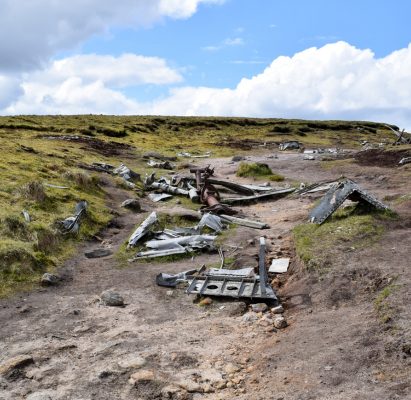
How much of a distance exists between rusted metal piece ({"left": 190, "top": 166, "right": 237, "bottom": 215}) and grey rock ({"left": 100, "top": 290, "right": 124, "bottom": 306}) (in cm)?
642

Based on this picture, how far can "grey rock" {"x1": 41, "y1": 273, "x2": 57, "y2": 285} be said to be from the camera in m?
7.09

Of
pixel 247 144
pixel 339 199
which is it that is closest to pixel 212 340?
pixel 339 199

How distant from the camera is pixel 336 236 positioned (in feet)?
24.0

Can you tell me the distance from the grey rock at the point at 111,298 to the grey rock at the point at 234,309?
1885mm

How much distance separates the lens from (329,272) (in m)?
6.04

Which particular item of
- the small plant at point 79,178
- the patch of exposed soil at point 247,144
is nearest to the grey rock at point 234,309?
the small plant at point 79,178

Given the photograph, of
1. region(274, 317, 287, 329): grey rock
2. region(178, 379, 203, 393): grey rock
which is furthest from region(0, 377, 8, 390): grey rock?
region(274, 317, 287, 329): grey rock

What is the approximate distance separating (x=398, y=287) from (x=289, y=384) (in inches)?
86.7

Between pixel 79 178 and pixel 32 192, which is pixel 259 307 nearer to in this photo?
pixel 32 192

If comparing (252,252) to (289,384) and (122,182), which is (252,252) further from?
(122,182)

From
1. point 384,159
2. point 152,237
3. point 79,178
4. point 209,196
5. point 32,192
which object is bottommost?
point 152,237

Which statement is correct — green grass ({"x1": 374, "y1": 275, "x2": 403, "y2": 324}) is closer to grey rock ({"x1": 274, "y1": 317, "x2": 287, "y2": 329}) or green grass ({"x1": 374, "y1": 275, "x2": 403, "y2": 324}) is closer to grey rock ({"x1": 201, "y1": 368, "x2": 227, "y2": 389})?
grey rock ({"x1": 274, "y1": 317, "x2": 287, "y2": 329})

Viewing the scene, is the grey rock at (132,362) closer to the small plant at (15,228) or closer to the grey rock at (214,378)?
the grey rock at (214,378)

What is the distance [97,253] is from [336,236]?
5765 mm
